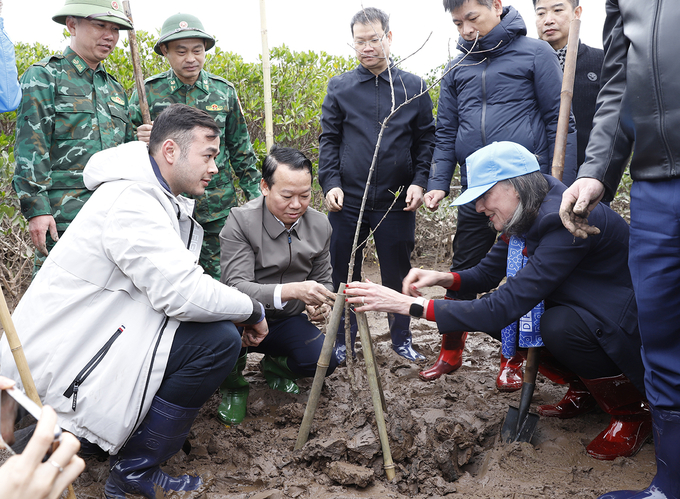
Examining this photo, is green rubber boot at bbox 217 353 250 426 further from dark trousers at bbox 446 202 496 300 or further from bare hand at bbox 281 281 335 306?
dark trousers at bbox 446 202 496 300

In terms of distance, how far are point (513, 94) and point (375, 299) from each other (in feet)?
6.04

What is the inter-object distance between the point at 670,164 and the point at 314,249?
207 cm

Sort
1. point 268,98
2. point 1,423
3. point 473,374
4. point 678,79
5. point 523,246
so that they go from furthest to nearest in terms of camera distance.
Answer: point 268,98
point 473,374
point 523,246
point 678,79
point 1,423

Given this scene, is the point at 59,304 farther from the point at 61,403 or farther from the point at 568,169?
the point at 568,169

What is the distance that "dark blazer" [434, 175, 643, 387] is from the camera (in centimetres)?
262

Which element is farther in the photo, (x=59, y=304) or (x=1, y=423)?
(x=59, y=304)

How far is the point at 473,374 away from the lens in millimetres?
3852

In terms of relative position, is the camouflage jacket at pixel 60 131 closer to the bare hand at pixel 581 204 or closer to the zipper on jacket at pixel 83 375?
the zipper on jacket at pixel 83 375

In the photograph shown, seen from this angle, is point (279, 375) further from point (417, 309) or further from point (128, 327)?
point (128, 327)

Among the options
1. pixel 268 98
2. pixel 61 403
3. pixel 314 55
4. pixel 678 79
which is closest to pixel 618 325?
pixel 678 79

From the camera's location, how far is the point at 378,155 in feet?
13.0

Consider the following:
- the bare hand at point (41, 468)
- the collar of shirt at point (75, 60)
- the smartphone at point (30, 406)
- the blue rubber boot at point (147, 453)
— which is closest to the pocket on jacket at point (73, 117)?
the collar of shirt at point (75, 60)

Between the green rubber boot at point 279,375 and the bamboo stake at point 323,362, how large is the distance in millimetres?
801

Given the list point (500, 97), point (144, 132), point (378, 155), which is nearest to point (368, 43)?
point (378, 155)
